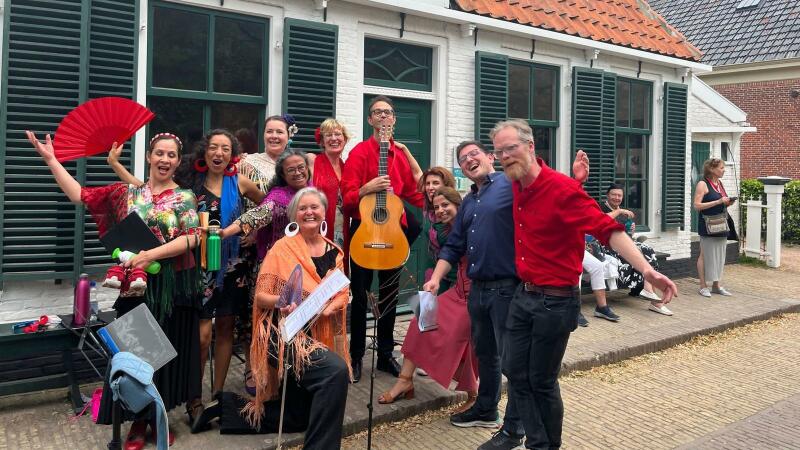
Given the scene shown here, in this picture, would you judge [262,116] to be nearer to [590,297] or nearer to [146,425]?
[146,425]

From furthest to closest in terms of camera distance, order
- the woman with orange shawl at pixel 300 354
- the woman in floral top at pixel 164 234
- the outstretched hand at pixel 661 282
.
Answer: the woman in floral top at pixel 164 234 → the woman with orange shawl at pixel 300 354 → the outstretched hand at pixel 661 282

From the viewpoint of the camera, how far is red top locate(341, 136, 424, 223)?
460 cm

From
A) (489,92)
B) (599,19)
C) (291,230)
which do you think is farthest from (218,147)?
(599,19)

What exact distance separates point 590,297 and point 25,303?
21.0ft

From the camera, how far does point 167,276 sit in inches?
145

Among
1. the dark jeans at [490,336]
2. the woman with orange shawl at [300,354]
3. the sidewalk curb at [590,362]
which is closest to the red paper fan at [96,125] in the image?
the woman with orange shawl at [300,354]

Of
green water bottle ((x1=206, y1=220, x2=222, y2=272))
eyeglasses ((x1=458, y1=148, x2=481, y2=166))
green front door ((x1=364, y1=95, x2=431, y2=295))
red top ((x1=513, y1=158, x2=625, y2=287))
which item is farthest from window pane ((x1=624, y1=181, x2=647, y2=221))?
green water bottle ((x1=206, y1=220, x2=222, y2=272))

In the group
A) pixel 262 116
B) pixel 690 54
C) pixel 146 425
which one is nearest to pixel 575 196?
pixel 146 425

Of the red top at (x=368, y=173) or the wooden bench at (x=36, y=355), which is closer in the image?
the wooden bench at (x=36, y=355)

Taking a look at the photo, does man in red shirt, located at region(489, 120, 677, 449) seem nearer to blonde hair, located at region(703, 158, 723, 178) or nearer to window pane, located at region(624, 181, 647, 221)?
blonde hair, located at region(703, 158, 723, 178)

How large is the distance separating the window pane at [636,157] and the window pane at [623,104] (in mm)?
311

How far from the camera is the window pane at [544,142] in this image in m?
8.06

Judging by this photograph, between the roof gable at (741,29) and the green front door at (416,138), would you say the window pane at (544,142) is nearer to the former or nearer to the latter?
the green front door at (416,138)

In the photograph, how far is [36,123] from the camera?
14.7 ft
